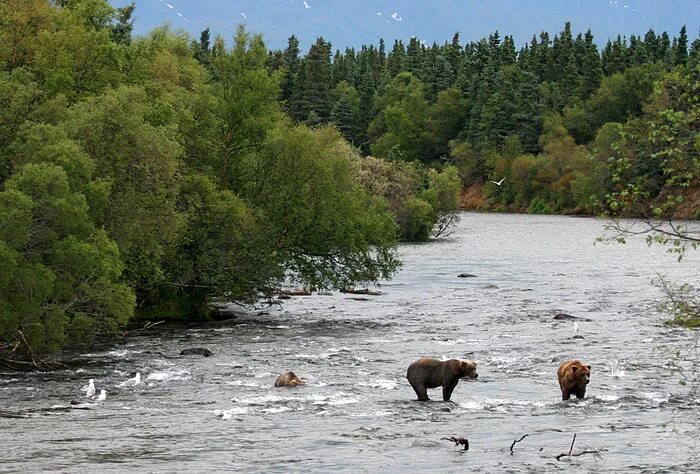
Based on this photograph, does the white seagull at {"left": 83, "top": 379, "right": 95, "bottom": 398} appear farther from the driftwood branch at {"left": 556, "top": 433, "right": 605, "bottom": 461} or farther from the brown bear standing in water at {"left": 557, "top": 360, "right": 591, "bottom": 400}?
the driftwood branch at {"left": 556, "top": 433, "right": 605, "bottom": 461}

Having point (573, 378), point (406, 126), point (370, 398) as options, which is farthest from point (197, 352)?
point (406, 126)

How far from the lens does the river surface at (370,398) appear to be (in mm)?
22938

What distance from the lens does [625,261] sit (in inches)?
3115

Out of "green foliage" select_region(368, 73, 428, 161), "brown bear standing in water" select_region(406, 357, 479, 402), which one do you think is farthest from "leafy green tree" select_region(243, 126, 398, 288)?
"green foliage" select_region(368, 73, 428, 161)

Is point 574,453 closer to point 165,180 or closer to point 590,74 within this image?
point 165,180

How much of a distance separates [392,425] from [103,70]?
85.9 ft

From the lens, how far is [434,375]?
2927 centimetres

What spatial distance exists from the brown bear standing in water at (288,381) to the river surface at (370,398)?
408 mm

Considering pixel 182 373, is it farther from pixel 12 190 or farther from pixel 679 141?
pixel 679 141

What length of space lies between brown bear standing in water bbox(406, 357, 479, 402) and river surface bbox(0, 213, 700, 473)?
1.69 feet

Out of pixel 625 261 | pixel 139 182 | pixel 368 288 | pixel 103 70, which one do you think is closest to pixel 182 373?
pixel 139 182

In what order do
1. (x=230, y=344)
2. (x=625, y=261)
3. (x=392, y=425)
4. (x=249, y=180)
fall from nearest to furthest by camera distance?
1. (x=392, y=425)
2. (x=230, y=344)
3. (x=249, y=180)
4. (x=625, y=261)

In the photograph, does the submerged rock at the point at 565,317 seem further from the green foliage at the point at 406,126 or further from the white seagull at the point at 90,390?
the green foliage at the point at 406,126

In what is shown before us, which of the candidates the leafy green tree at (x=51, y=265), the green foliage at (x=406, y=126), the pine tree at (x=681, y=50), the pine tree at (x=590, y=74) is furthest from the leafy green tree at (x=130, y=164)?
the green foliage at (x=406, y=126)
